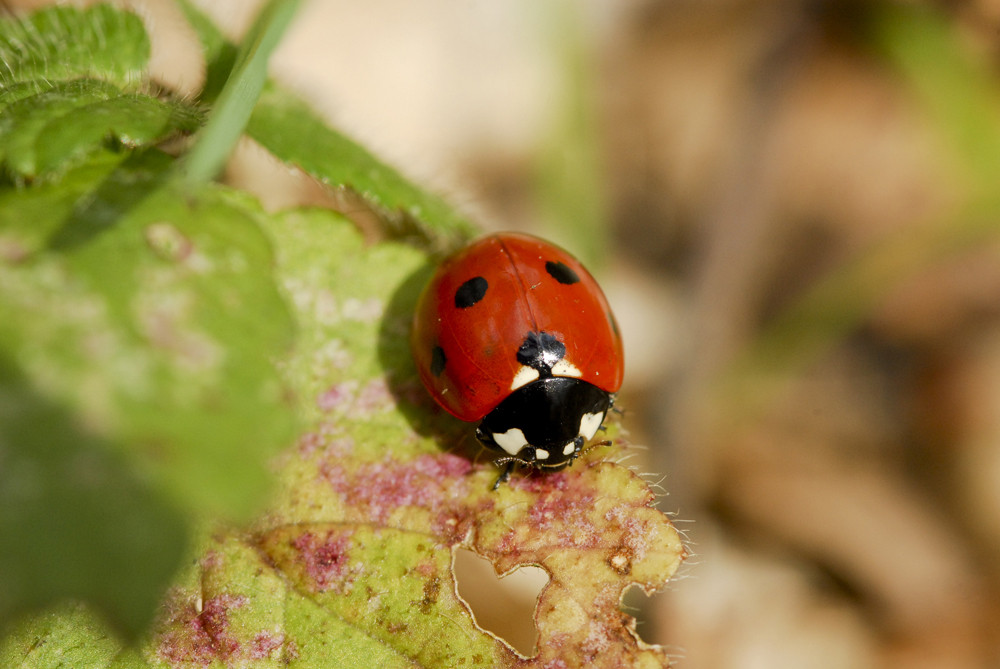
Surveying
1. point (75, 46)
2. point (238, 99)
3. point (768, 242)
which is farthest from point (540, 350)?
point (768, 242)

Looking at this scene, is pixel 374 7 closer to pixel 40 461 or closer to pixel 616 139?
pixel 616 139

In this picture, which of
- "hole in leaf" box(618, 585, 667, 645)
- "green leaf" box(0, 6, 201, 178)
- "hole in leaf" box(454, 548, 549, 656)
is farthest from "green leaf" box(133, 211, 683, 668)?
"hole in leaf" box(618, 585, 667, 645)

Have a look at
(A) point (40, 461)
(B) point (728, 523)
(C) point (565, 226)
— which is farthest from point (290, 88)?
(B) point (728, 523)

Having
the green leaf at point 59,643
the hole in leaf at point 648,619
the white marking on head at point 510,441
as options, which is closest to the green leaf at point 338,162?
the white marking on head at point 510,441

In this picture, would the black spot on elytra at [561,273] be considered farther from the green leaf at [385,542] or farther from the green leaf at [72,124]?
the green leaf at [72,124]

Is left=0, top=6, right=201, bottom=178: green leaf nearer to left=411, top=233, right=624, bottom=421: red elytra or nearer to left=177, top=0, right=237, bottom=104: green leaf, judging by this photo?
left=177, top=0, right=237, bottom=104: green leaf

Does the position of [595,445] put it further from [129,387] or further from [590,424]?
[129,387]
